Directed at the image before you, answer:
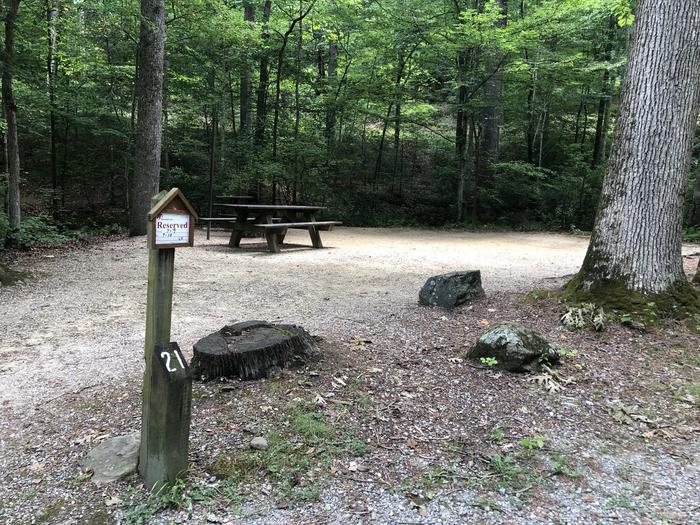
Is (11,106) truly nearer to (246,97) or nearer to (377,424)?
(246,97)

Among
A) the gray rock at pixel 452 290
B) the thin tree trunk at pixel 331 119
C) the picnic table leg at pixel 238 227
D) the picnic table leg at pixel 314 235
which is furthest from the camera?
the thin tree trunk at pixel 331 119

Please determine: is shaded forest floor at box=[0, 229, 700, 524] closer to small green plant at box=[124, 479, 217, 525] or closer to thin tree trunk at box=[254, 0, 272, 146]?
small green plant at box=[124, 479, 217, 525]

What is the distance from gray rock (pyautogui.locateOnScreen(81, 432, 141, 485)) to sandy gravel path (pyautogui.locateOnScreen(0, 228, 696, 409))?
0.84 m

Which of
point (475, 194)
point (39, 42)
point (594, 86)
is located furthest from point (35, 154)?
point (594, 86)

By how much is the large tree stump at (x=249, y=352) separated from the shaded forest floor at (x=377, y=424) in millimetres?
108

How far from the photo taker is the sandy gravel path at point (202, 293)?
3.62 metres

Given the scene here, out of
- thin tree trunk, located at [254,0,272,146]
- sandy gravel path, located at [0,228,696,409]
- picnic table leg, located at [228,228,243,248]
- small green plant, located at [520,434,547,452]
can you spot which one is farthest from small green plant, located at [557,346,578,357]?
thin tree trunk, located at [254,0,272,146]

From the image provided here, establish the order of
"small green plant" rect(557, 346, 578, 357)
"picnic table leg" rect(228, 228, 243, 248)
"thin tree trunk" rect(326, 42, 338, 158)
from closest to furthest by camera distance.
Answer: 1. "small green plant" rect(557, 346, 578, 357)
2. "picnic table leg" rect(228, 228, 243, 248)
3. "thin tree trunk" rect(326, 42, 338, 158)

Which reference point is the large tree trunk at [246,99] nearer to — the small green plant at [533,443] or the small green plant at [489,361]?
the small green plant at [489,361]

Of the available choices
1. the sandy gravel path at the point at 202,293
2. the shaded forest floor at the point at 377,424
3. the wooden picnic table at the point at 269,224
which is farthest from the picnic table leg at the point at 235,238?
the shaded forest floor at the point at 377,424

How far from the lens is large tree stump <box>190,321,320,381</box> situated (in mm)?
3008

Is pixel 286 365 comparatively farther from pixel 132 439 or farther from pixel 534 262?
pixel 534 262

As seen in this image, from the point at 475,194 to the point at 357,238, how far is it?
17.6 feet

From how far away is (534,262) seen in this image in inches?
328
